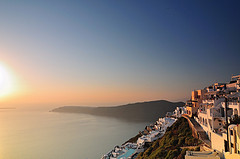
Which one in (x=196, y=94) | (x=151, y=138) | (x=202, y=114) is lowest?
(x=151, y=138)

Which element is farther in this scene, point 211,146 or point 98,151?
point 98,151

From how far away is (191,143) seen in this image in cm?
802

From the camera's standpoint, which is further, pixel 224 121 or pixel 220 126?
pixel 220 126

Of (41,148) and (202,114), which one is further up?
(202,114)

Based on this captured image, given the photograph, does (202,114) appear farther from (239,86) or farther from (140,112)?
(140,112)

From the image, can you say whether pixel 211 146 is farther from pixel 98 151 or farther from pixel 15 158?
pixel 15 158

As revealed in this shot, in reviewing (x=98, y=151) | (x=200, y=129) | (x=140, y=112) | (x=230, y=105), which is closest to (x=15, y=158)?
(x=98, y=151)

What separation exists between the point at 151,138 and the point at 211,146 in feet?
30.0

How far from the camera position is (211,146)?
21.5 ft

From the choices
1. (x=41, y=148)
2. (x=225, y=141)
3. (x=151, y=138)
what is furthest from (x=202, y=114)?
(x=41, y=148)

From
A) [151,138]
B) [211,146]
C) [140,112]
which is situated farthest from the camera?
[140,112]

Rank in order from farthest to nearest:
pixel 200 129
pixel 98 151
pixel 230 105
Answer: pixel 98 151 < pixel 200 129 < pixel 230 105

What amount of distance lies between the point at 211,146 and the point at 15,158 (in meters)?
23.9

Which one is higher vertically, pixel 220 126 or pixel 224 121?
pixel 224 121
